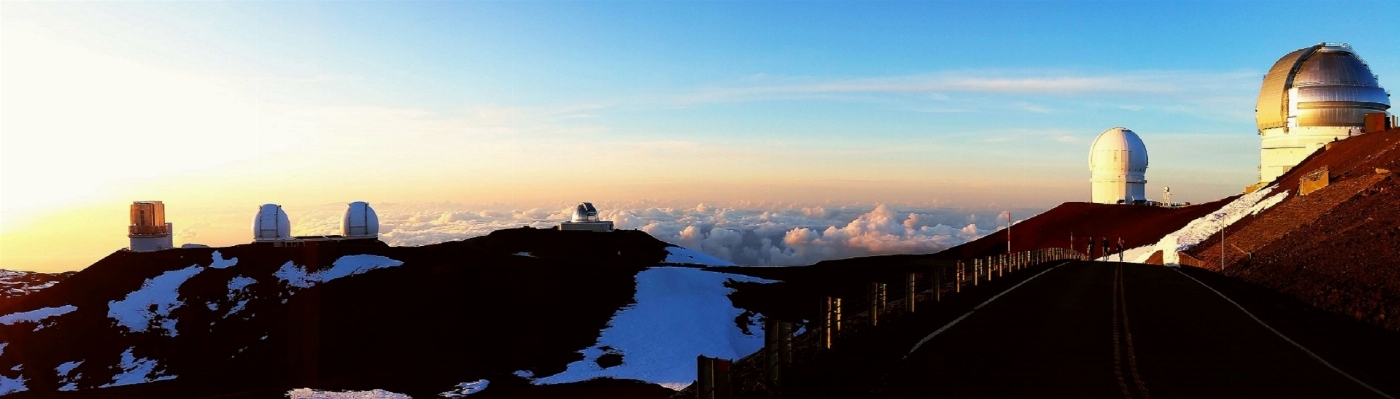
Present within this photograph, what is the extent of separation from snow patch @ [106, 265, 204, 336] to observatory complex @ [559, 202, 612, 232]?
36.7m

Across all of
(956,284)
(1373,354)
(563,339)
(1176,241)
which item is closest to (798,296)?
(563,339)

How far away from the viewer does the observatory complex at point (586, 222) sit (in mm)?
90312

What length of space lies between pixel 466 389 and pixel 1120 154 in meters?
76.2

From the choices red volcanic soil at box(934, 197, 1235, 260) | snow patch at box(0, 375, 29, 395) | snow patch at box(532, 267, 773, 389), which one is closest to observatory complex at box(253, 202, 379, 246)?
snow patch at box(0, 375, 29, 395)

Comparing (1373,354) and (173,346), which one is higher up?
(1373,354)

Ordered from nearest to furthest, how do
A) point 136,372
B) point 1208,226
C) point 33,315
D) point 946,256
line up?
point 136,372
point 33,315
point 1208,226
point 946,256

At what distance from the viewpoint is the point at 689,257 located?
8906cm

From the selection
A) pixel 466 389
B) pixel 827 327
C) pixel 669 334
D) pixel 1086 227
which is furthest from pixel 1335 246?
pixel 1086 227

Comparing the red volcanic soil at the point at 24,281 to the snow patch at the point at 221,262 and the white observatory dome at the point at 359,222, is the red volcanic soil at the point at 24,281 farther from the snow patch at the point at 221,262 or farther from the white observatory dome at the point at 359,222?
the snow patch at the point at 221,262

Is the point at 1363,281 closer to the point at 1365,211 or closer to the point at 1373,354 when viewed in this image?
the point at 1373,354

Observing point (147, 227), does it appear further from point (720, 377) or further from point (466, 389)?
point (720, 377)

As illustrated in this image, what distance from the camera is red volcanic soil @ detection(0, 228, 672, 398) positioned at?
43875 millimetres

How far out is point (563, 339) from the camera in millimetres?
48062

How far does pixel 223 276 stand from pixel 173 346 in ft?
31.0
